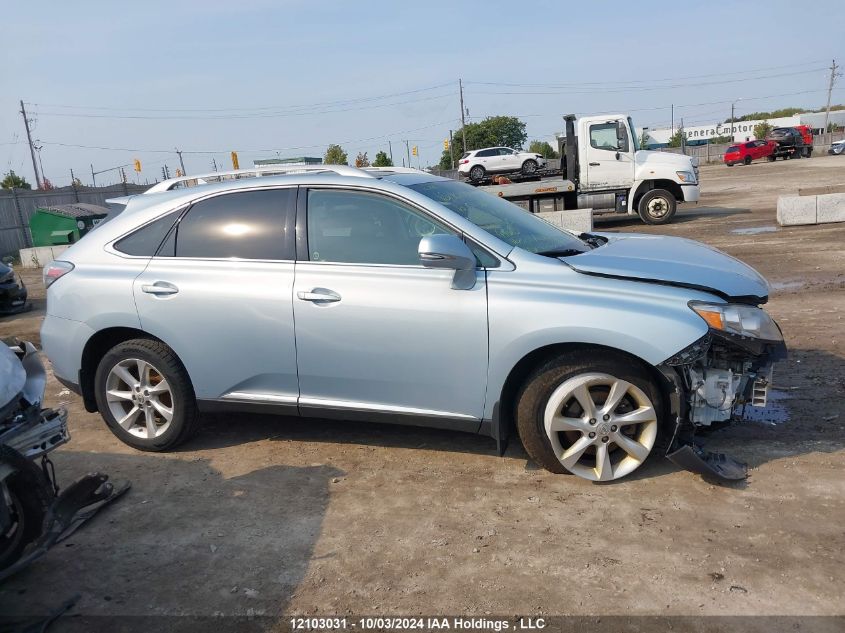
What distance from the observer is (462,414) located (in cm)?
396

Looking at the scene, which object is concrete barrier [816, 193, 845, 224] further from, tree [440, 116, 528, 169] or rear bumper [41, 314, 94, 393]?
tree [440, 116, 528, 169]

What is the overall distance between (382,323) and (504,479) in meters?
1.15

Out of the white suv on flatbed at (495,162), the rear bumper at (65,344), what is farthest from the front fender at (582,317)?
the white suv on flatbed at (495,162)

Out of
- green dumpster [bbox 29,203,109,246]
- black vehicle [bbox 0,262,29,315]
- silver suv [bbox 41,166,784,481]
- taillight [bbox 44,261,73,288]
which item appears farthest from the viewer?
green dumpster [bbox 29,203,109,246]

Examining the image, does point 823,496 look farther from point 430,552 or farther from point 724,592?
point 430,552

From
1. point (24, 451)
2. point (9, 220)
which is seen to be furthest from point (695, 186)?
point (9, 220)

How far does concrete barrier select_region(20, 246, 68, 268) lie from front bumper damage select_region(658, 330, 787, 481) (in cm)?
1722

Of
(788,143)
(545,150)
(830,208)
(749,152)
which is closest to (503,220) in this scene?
(830,208)

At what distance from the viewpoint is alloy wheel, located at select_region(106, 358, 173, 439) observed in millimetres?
4562

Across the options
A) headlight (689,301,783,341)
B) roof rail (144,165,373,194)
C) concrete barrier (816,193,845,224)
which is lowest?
concrete barrier (816,193,845,224)

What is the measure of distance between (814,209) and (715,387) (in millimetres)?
12222

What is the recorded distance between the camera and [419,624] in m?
2.80

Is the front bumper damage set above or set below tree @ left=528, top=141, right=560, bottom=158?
below

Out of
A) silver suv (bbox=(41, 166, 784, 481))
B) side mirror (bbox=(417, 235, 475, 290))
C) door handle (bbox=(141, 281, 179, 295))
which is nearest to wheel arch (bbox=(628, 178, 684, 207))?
silver suv (bbox=(41, 166, 784, 481))
